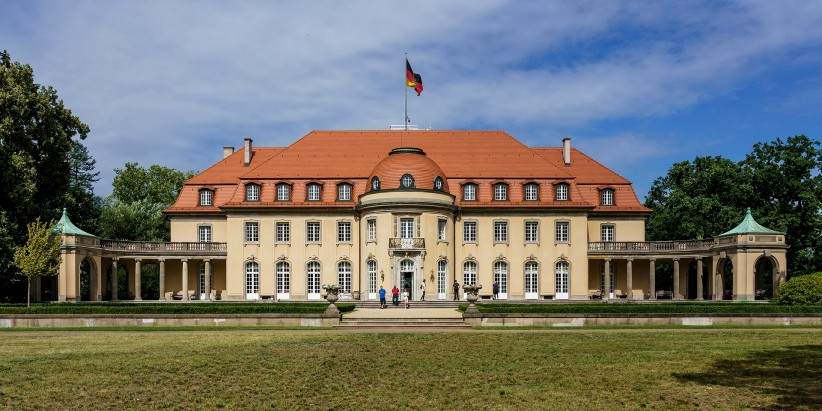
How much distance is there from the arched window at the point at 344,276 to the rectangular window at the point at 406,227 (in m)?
4.86

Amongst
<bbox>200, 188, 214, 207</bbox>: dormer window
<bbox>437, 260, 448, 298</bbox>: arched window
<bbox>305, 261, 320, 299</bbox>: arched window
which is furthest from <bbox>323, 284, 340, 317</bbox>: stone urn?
<bbox>200, 188, 214, 207</bbox>: dormer window

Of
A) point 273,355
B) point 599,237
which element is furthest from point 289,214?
point 273,355

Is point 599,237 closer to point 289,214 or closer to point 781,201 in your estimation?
point 781,201

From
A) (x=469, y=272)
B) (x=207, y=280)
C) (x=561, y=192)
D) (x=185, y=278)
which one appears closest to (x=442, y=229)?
(x=469, y=272)

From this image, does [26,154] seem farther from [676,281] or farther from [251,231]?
[676,281]

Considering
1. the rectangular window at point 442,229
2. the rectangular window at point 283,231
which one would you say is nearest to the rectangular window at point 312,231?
the rectangular window at point 283,231

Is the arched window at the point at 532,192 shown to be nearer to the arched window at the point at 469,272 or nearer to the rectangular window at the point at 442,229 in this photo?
the arched window at the point at 469,272

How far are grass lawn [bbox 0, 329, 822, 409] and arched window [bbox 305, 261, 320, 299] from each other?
27584 millimetres

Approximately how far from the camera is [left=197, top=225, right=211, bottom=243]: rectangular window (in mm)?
54969

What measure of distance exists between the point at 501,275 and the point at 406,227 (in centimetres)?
741

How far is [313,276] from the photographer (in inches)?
2052

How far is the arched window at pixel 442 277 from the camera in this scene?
50.2 metres

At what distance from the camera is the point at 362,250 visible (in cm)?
5088

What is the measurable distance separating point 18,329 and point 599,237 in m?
38.1
